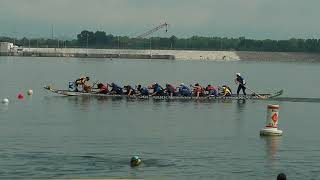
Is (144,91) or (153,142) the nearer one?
(153,142)

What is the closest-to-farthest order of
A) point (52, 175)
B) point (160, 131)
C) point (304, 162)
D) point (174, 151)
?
point (52, 175), point (304, 162), point (174, 151), point (160, 131)

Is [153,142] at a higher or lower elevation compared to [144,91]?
lower

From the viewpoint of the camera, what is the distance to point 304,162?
2475cm

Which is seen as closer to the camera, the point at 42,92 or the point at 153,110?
the point at 153,110

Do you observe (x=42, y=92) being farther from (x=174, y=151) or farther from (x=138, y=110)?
(x=174, y=151)

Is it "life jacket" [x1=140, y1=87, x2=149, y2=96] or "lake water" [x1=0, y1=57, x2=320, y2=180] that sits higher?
"life jacket" [x1=140, y1=87, x2=149, y2=96]

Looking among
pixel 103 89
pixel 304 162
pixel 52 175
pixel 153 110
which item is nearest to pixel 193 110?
pixel 153 110

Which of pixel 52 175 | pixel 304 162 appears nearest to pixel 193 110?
pixel 304 162

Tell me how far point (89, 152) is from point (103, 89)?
968 inches

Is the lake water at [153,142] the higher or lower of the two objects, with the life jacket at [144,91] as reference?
lower

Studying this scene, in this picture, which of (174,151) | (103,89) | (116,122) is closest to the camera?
(174,151)

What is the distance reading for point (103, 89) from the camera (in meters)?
50.2

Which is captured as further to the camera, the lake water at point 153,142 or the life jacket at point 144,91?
the life jacket at point 144,91

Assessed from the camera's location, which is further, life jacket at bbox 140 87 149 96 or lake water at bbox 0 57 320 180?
life jacket at bbox 140 87 149 96
